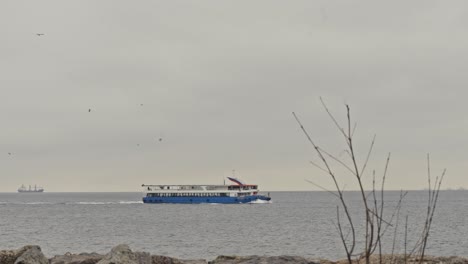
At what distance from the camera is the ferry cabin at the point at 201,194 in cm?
13175

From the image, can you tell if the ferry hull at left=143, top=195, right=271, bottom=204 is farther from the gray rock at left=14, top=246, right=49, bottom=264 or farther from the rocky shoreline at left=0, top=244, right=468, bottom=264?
the gray rock at left=14, top=246, right=49, bottom=264

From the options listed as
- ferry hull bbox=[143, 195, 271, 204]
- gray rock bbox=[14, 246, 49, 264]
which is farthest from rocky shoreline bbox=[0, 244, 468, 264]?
ferry hull bbox=[143, 195, 271, 204]

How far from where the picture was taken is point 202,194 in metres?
135

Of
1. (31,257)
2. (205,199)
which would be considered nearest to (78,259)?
(31,257)

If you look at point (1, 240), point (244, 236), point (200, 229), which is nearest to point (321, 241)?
point (244, 236)

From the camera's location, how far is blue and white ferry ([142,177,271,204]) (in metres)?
132

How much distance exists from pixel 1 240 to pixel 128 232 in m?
16.4

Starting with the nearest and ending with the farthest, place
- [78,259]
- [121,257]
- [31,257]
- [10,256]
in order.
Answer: [121,257]
[31,257]
[78,259]
[10,256]

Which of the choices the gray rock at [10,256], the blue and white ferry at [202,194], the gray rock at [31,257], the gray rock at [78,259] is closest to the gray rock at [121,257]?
the gray rock at [31,257]

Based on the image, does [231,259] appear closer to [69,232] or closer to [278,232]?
[278,232]

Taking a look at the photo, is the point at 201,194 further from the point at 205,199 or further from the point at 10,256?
the point at 10,256

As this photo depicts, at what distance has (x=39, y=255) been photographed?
14258 mm

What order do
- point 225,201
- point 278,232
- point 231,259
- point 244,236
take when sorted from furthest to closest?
point 225,201, point 278,232, point 244,236, point 231,259

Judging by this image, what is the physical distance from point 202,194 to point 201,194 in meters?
0.44
